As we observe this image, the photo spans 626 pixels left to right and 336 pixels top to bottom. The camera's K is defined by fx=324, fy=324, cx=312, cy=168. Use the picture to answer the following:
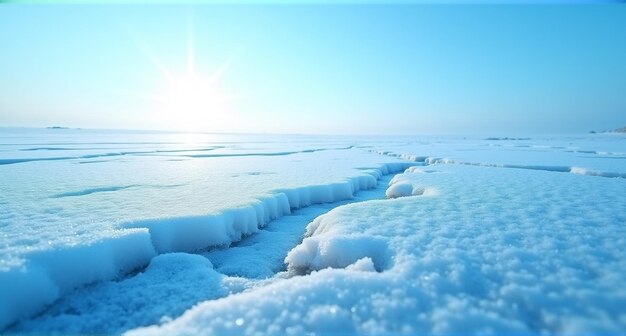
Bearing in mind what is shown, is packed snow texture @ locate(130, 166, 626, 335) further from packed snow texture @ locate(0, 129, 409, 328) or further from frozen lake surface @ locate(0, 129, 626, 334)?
packed snow texture @ locate(0, 129, 409, 328)

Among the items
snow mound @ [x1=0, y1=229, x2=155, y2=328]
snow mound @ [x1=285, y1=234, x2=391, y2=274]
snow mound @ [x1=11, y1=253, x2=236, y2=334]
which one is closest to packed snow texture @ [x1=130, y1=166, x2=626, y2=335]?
snow mound @ [x1=285, y1=234, x2=391, y2=274]

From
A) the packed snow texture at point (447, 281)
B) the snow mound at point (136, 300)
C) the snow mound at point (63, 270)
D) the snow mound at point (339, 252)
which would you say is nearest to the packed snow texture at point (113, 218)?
the snow mound at point (63, 270)

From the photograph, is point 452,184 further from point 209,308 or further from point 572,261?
point 209,308

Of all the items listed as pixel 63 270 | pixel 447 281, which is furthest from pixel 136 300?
pixel 447 281

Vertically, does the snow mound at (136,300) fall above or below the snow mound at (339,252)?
below

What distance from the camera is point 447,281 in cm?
183

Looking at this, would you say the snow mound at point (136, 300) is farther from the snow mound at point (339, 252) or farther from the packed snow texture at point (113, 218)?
the snow mound at point (339, 252)

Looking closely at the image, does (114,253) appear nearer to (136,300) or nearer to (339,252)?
(136,300)

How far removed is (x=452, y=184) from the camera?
5.16 metres

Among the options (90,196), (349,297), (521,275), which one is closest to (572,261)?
(521,275)

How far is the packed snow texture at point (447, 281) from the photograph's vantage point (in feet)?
4.95

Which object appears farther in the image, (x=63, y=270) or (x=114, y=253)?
(x=114, y=253)

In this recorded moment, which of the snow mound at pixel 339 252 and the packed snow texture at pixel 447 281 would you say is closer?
the packed snow texture at pixel 447 281

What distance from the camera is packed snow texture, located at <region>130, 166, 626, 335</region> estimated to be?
4.95 feet
